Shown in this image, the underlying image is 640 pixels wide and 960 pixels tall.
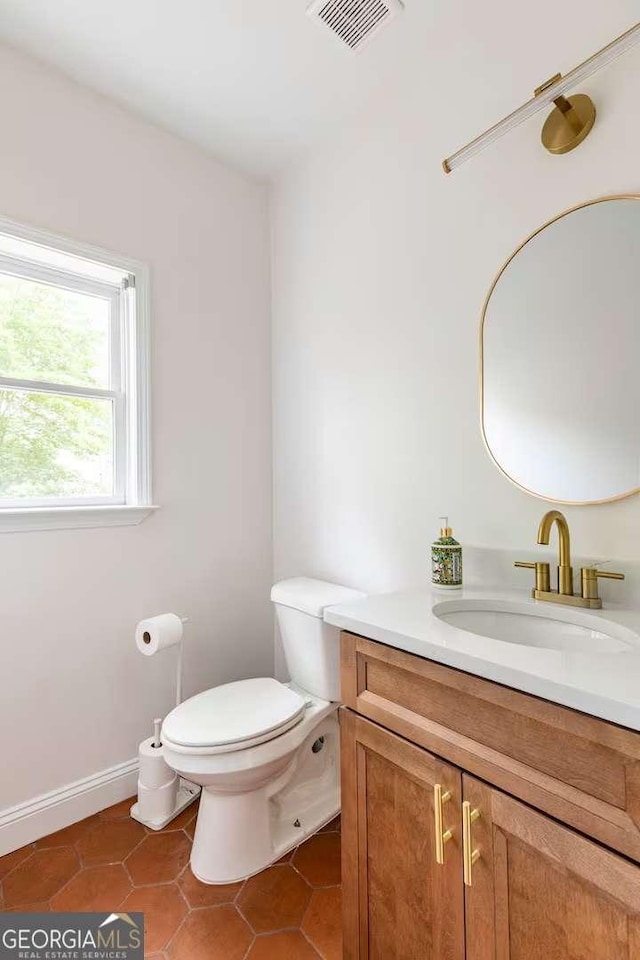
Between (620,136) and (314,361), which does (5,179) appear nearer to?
(314,361)

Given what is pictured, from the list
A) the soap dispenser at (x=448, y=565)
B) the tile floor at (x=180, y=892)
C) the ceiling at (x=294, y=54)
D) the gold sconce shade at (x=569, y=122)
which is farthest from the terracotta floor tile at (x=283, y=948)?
the ceiling at (x=294, y=54)

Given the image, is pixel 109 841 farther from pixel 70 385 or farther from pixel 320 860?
pixel 70 385

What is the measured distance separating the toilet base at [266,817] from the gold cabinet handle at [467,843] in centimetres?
84

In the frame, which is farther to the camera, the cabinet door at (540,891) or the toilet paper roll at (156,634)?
the toilet paper roll at (156,634)

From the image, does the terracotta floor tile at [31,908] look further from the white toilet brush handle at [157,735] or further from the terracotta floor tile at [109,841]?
the white toilet brush handle at [157,735]

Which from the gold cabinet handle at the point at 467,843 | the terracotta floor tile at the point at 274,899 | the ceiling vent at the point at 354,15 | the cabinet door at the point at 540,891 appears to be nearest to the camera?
the cabinet door at the point at 540,891

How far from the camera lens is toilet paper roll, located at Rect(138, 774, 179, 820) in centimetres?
161

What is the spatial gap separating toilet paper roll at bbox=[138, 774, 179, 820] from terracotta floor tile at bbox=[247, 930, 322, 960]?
1.86 ft

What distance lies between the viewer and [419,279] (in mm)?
1571

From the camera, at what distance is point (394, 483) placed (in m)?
1.65

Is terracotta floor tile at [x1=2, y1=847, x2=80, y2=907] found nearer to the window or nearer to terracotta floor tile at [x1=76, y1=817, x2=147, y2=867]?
terracotta floor tile at [x1=76, y1=817, x2=147, y2=867]

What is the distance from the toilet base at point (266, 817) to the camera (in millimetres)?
1384

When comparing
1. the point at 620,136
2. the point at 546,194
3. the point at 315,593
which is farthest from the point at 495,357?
the point at 315,593

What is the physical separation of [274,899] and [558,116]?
2.22 metres
